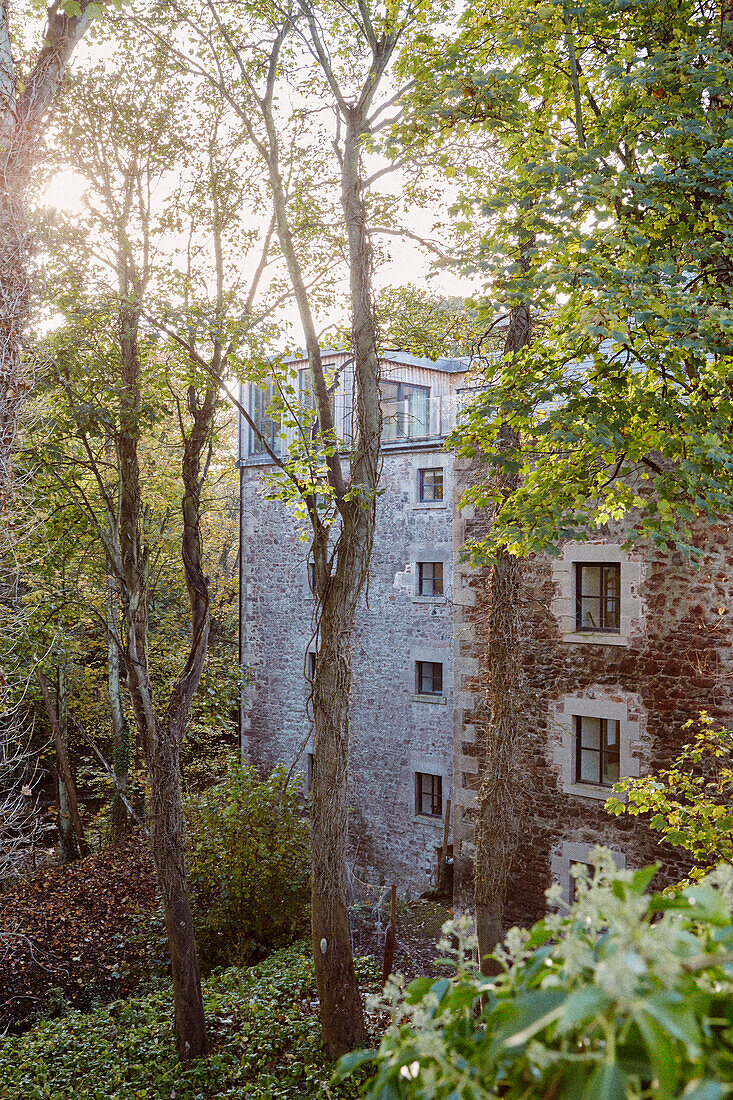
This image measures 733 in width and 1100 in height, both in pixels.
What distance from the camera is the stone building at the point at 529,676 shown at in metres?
9.26

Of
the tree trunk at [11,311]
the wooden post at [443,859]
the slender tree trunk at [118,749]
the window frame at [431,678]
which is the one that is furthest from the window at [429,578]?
the tree trunk at [11,311]

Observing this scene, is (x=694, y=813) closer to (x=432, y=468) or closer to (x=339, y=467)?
(x=339, y=467)

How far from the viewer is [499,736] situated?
897cm

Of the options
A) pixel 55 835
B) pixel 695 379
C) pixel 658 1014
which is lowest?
pixel 55 835

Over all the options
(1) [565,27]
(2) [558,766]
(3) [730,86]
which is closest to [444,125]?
(1) [565,27]

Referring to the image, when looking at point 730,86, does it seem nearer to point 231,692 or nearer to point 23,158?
point 23,158

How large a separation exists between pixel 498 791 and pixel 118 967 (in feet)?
22.3

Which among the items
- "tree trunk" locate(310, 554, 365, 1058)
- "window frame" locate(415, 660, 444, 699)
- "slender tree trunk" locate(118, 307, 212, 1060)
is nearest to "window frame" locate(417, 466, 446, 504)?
"window frame" locate(415, 660, 444, 699)

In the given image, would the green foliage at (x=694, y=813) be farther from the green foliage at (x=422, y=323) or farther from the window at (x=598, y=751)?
the green foliage at (x=422, y=323)

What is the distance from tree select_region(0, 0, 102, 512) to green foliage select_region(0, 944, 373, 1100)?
5.72 m

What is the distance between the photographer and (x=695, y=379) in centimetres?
564

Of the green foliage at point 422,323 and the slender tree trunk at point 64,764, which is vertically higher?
the green foliage at point 422,323

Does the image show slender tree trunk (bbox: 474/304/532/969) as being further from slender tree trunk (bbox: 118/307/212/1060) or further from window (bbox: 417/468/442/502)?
window (bbox: 417/468/442/502)

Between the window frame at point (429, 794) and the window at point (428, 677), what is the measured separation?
68.9 inches
